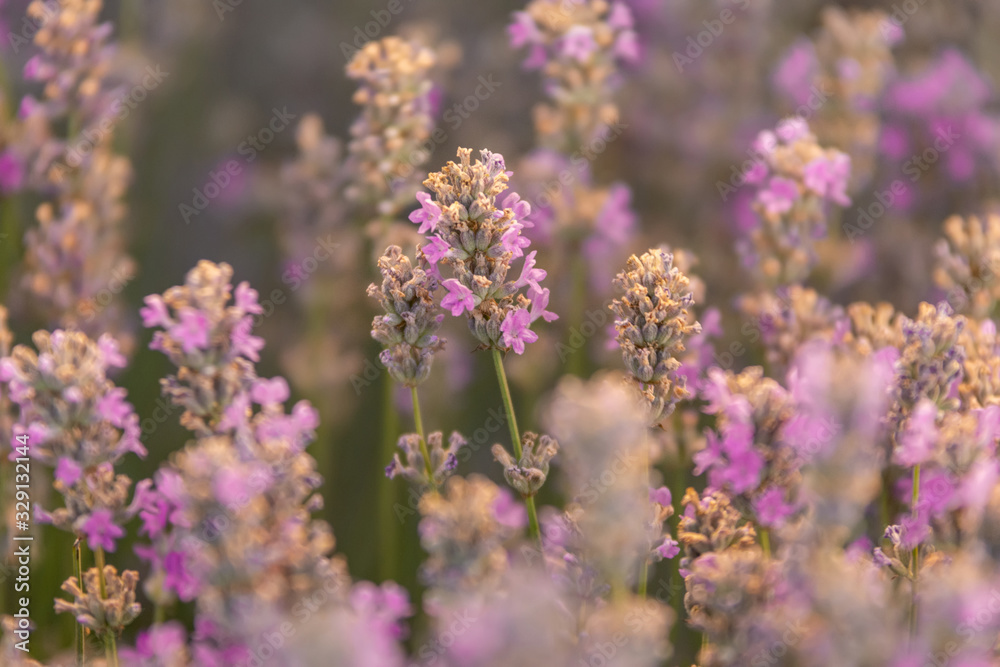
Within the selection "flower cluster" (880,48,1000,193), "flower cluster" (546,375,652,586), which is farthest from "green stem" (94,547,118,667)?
"flower cluster" (880,48,1000,193)

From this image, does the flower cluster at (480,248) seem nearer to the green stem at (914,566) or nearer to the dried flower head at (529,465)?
the dried flower head at (529,465)

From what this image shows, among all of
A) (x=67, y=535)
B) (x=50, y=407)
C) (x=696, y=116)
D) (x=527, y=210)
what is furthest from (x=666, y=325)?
(x=696, y=116)

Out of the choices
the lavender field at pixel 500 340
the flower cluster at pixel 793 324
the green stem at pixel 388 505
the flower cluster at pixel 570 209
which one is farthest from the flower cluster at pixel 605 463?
the flower cluster at pixel 570 209

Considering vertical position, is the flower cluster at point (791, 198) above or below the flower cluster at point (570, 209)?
below

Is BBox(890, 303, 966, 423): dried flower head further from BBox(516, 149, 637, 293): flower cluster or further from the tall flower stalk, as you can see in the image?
BBox(516, 149, 637, 293): flower cluster

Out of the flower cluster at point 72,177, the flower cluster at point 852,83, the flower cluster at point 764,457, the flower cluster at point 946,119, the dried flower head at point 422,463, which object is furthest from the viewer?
the flower cluster at point 946,119

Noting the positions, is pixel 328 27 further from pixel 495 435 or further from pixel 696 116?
pixel 495 435

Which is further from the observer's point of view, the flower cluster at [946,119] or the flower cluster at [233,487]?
the flower cluster at [946,119]
